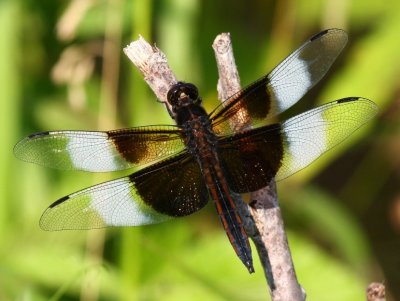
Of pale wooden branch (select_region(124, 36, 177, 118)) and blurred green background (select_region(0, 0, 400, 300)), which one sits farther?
blurred green background (select_region(0, 0, 400, 300))

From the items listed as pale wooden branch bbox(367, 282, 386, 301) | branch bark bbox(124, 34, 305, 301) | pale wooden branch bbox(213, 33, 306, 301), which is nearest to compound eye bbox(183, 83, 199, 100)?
branch bark bbox(124, 34, 305, 301)

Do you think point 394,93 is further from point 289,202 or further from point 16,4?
point 16,4

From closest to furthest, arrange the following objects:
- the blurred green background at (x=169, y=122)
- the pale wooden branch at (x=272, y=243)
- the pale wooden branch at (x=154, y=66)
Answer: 1. the pale wooden branch at (x=272, y=243)
2. the pale wooden branch at (x=154, y=66)
3. the blurred green background at (x=169, y=122)

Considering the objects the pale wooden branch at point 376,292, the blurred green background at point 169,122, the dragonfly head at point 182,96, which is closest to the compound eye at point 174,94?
the dragonfly head at point 182,96

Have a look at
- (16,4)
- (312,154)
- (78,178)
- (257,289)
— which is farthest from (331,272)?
(16,4)

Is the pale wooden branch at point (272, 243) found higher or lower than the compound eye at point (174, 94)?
lower

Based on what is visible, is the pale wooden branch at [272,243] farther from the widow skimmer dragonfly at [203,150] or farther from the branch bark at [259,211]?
the widow skimmer dragonfly at [203,150]

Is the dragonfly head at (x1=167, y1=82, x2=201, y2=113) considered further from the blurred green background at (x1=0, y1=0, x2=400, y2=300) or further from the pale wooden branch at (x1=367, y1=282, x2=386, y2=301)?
the pale wooden branch at (x1=367, y1=282, x2=386, y2=301)

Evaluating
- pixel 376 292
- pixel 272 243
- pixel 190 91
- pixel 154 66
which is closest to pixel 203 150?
pixel 190 91
